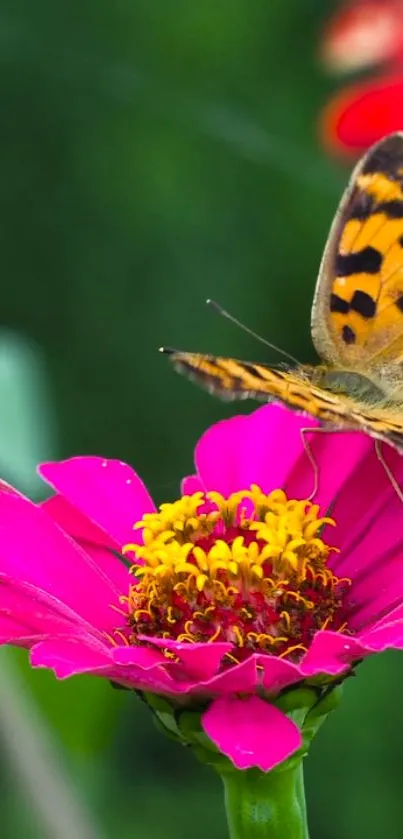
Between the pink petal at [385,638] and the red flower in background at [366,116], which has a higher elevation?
the red flower in background at [366,116]

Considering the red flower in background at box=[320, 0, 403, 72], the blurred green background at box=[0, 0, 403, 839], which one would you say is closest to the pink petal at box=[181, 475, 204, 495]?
the red flower in background at box=[320, 0, 403, 72]

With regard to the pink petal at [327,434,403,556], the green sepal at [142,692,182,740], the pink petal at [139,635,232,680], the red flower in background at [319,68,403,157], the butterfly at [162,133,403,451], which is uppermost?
the red flower in background at [319,68,403,157]

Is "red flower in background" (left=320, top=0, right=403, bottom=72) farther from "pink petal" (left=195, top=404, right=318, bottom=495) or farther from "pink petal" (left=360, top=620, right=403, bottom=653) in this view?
"pink petal" (left=360, top=620, right=403, bottom=653)

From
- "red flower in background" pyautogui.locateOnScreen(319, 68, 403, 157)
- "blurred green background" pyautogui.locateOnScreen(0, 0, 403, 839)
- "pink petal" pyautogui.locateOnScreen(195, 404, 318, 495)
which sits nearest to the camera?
"pink petal" pyautogui.locateOnScreen(195, 404, 318, 495)

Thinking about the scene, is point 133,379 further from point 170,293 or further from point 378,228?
point 378,228

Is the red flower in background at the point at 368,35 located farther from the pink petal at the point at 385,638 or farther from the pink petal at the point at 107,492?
the pink petal at the point at 385,638

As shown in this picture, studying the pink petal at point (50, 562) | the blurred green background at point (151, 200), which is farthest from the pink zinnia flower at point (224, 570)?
the blurred green background at point (151, 200)

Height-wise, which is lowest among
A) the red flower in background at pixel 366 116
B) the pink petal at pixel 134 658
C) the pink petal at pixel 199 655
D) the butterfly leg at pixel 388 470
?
the pink petal at pixel 134 658
